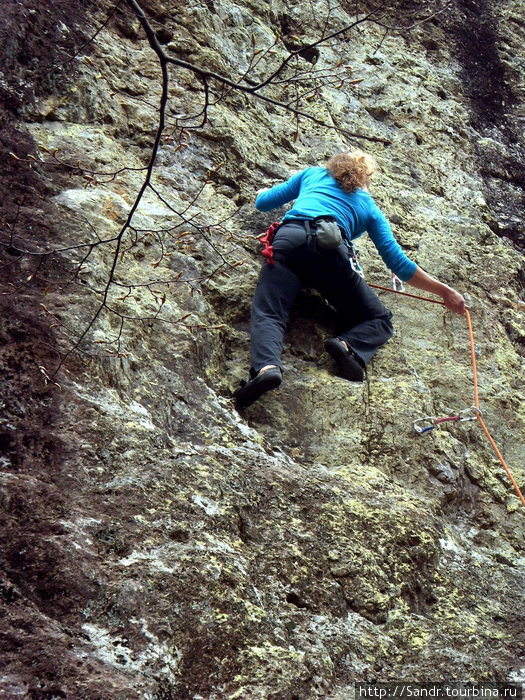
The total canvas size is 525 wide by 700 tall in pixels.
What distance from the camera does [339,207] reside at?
428 cm

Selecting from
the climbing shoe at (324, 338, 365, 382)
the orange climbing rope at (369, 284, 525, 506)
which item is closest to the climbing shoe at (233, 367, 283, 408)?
the climbing shoe at (324, 338, 365, 382)

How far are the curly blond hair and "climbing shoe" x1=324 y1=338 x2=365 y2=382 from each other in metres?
1.01

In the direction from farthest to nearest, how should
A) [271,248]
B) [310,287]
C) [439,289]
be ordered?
[439,289] < [310,287] < [271,248]

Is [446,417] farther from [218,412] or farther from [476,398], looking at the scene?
[218,412]

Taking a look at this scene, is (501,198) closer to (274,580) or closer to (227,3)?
(227,3)

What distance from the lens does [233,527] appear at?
294 centimetres

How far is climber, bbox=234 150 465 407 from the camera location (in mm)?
3975

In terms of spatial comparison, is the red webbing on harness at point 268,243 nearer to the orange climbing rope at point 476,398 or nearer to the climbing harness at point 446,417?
the climbing harness at point 446,417

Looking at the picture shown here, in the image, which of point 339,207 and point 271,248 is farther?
point 339,207

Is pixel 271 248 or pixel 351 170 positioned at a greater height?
pixel 351 170

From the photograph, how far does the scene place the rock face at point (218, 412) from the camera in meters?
2.42

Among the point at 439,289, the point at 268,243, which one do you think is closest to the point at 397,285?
the point at 439,289

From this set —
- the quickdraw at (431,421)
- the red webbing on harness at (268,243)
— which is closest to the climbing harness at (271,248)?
the red webbing on harness at (268,243)

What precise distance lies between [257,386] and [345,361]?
0.75 meters
